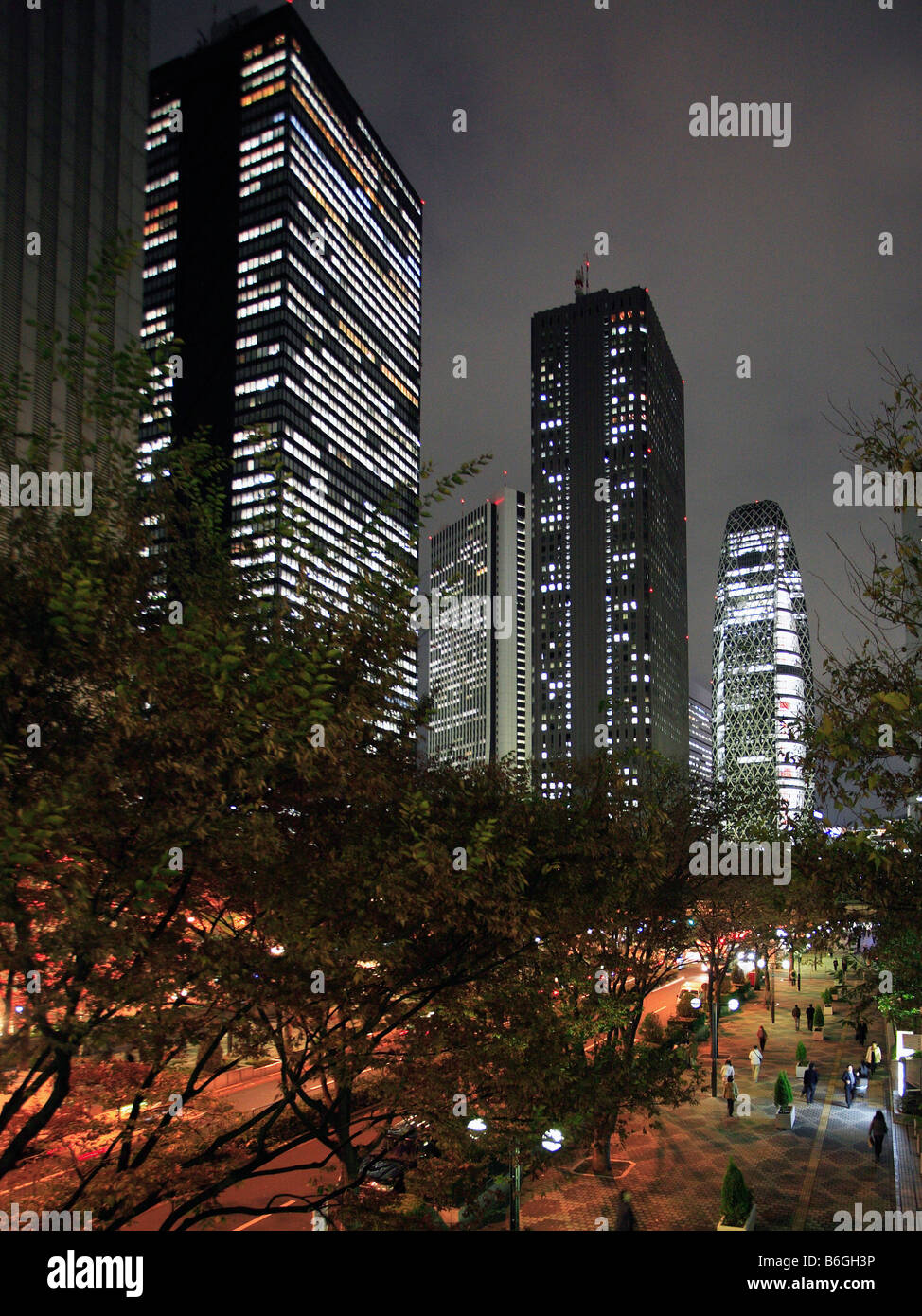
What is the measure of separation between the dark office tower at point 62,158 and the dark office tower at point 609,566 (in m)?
127

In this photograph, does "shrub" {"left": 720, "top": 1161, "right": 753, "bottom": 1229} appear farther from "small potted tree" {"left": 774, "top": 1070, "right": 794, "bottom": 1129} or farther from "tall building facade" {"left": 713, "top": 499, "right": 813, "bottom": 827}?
"tall building facade" {"left": 713, "top": 499, "right": 813, "bottom": 827}

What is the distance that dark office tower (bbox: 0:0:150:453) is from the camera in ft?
166

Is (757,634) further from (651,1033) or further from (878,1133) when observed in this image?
(878,1133)

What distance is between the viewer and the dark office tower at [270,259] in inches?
6353

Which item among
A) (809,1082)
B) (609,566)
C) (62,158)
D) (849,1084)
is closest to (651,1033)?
(809,1082)

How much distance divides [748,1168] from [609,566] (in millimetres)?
168364

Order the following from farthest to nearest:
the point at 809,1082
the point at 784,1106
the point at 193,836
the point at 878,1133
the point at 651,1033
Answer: the point at 809,1082, the point at 651,1033, the point at 784,1106, the point at 878,1133, the point at 193,836

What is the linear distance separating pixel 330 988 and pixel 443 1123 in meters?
2.28

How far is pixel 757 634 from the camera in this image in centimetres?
15650

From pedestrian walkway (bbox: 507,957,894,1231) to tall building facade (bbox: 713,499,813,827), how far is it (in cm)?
12724

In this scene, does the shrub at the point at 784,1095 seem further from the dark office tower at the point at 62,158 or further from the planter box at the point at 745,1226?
the dark office tower at the point at 62,158

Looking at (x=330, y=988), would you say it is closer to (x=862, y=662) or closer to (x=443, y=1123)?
(x=443, y=1123)

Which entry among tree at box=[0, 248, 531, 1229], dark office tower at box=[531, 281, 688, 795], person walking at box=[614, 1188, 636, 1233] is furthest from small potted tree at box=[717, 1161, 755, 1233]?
dark office tower at box=[531, 281, 688, 795]

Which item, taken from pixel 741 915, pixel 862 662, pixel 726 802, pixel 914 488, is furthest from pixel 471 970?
pixel 741 915
